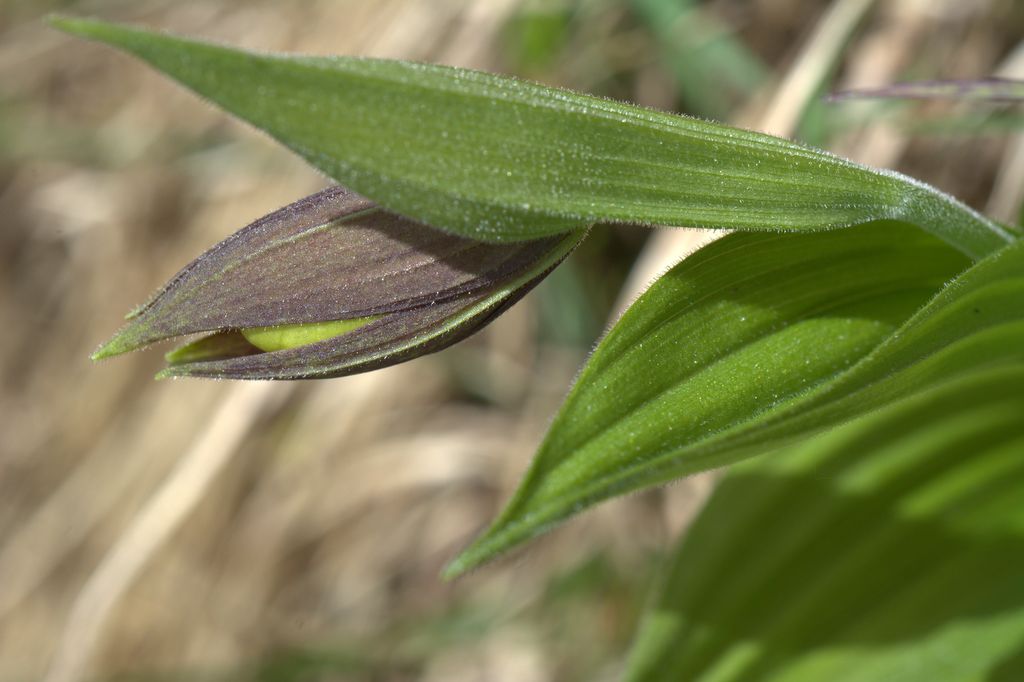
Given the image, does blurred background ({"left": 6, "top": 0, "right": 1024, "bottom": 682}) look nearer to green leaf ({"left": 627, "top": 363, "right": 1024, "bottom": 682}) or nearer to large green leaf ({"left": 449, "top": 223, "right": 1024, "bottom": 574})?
green leaf ({"left": 627, "top": 363, "right": 1024, "bottom": 682})

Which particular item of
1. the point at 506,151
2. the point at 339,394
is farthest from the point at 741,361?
the point at 339,394

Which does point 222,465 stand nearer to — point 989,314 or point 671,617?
point 671,617

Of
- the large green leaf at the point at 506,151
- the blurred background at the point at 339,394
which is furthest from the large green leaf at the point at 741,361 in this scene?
the blurred background at the point at 339,394

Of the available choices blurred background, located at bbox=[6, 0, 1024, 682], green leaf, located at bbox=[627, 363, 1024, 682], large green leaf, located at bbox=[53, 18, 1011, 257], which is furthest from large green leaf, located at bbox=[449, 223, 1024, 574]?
blurred background, located at bbox=[6, 0, 1024, 682]

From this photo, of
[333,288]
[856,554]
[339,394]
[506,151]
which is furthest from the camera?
[339,394]

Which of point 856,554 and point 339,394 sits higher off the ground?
point 339,394

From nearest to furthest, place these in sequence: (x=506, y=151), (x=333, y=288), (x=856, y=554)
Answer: (x=506, y=151)
(x=333, y=288)
(x=856, y=554)

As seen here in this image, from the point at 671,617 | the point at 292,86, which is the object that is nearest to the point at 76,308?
the point at 671,617

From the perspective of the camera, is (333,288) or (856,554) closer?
(333,288)

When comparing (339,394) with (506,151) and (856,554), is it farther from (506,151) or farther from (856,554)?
(506,151)
